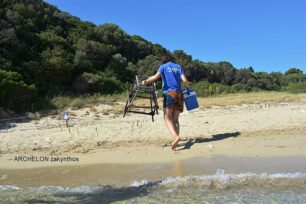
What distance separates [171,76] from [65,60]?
13731mm

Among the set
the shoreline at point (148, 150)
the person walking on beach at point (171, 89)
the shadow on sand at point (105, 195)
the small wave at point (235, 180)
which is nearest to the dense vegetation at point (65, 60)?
the shoreline at point (148, 150)

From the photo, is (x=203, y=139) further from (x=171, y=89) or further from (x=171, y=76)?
(x=171, y=76)

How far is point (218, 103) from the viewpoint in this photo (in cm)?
1638

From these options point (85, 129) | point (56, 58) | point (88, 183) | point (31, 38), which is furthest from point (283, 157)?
point (31, 38)

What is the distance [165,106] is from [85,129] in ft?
11.5

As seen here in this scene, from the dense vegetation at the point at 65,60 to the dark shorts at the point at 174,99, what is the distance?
8.78 metres

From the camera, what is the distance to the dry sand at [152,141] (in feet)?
24.7

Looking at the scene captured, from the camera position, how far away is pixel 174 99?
771 centimetres

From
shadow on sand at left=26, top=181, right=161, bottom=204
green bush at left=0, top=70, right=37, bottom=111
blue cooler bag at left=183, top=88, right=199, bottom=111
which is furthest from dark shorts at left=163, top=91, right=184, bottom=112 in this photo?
green bush at left=0, top=70, right=37, bottom=111

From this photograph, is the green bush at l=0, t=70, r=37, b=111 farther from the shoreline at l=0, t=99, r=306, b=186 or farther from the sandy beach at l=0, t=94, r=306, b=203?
the shoreline at l=0, t=99, r=306, b=186

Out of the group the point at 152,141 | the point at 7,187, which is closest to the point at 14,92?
the point at 152,141

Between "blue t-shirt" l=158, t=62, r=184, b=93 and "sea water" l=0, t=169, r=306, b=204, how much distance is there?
2057 millimetres

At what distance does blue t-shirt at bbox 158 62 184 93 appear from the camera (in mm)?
7736

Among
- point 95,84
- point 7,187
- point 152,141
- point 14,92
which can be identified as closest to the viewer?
point 7,187
